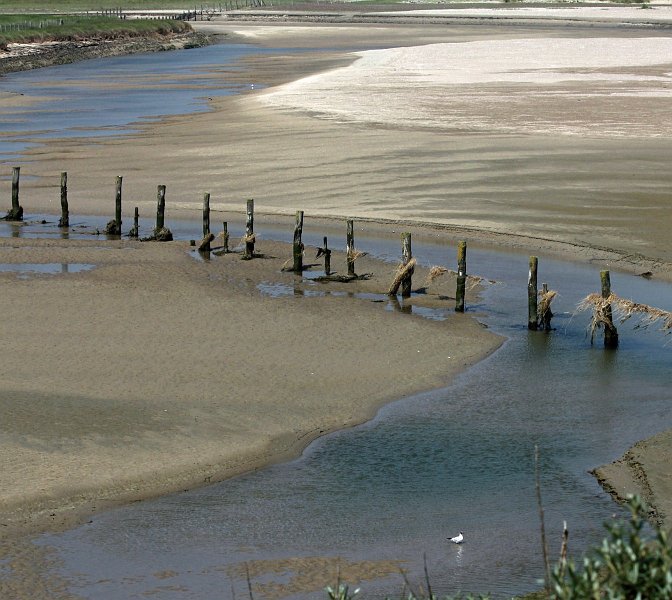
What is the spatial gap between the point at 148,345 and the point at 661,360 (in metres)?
8.42

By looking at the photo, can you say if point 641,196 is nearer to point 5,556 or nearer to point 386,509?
point 386,509

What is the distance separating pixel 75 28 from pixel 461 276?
3717 inches

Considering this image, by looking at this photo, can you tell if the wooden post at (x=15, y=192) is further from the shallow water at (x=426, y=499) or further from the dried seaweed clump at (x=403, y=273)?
the shallow water at (x=426, y=499)

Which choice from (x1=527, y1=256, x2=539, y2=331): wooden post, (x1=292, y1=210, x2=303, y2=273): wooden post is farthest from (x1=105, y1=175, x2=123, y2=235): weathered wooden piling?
(x1=527, y1=256, x2=539, y2=331): wooden post

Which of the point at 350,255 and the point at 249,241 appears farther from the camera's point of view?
the point at 249,241

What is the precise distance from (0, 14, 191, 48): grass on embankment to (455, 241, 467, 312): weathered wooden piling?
78.5 meters

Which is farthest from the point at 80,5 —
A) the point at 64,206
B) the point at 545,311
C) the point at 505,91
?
the point at 545,311

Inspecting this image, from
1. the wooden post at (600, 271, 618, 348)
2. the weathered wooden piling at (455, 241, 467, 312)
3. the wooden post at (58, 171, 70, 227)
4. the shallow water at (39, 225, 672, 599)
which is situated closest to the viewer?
the shallow water at (39, 225, 672, 599)

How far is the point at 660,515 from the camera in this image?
1270 centimetres

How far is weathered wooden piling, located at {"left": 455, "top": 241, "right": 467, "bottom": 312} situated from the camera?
21516mm

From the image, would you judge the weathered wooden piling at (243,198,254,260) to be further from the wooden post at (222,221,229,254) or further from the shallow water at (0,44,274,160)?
the shallow water at (0,44,274,160)

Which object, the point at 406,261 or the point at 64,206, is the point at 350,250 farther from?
the point at 64,206

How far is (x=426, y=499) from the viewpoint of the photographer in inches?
530

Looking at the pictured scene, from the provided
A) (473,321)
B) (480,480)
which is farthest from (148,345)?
(480,480)
